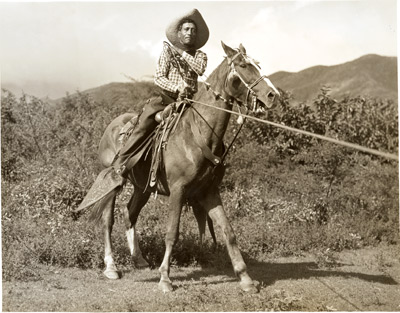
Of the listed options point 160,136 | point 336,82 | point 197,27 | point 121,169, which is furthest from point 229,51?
point 336,82

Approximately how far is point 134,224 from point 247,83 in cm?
349

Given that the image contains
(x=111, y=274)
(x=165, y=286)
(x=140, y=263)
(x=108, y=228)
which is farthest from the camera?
(x=140, y=263)

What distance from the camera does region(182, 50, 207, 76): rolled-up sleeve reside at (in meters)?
7.57

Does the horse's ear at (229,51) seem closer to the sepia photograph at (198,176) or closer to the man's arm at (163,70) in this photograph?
the sepia photograph at (198,176)

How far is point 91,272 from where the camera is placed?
8312 mm

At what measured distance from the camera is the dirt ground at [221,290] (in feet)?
A: 22.0

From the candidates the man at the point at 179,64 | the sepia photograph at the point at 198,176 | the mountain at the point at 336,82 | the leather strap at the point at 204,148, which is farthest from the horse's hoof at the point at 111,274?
the mountain at the point at 336,82

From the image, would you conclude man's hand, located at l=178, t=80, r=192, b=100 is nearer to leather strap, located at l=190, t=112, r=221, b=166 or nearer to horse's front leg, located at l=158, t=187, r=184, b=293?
leather strap, located at l=190, t=112, r=221, b=166

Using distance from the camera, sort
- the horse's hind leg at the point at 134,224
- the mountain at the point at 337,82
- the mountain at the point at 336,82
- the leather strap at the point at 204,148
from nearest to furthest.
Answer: the leather strap at the point at 204,148 < the horse's hind leg at the point at 134,224 < the mountain at the point at 337,82 < the mountain at the point at 336,82

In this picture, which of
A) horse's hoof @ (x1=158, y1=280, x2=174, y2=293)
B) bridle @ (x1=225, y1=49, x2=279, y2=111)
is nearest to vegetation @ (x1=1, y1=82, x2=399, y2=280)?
horse's hoof @ (x1=158, y1=280, x2=174, y2=293)

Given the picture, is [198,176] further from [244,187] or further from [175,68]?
[244,187]

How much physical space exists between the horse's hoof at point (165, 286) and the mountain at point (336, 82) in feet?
29.2

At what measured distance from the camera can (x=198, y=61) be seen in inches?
299

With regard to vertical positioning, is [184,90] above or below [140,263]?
above
